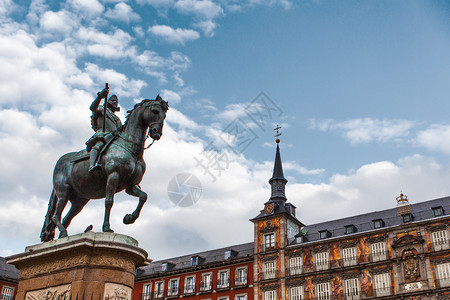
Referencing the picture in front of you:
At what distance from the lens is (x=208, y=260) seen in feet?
202

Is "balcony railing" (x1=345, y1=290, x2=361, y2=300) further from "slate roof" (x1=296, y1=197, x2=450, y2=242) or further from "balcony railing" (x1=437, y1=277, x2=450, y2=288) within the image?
"balcony railing" (x1=437, y1=277, x2=450, y2=288)

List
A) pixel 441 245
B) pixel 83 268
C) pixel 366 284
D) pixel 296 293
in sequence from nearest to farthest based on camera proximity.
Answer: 1. pixel 83 268
2. pixel 441 245
3. pixel 366 284
4. pixel 296 293

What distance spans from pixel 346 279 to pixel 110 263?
42750 millimetres

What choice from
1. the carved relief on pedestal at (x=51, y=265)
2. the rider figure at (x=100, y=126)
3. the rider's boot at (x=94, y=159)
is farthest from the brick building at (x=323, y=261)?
the carved relief on pedestal at (x=51, y=265)

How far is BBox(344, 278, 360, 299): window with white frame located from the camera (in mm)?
47987

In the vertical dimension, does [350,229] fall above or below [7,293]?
above

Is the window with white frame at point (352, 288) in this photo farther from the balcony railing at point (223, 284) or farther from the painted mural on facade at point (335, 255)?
the balcony railing at point (223, 284)

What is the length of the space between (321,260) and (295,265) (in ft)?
9.24

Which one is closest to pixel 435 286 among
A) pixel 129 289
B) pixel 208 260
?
pixel 208 260

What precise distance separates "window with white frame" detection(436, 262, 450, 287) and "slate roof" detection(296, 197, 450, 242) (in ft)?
16.4

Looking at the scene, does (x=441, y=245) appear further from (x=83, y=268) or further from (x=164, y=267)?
(x=83, y=268)

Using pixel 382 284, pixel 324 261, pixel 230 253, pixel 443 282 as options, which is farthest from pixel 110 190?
pixel 230 253

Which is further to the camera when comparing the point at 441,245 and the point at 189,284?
the point at 189,284

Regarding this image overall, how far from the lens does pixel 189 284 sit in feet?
194
